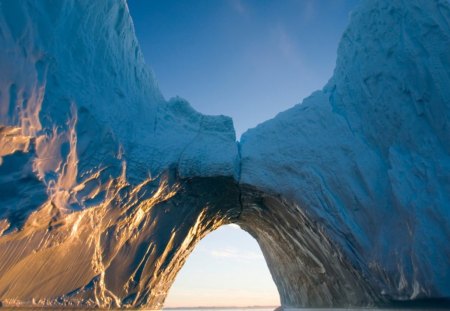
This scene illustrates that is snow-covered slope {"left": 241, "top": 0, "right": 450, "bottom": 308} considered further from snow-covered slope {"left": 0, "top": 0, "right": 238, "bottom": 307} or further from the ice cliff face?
snow-covered slope {"left": 0, "top": 0, "right": 238, "bottom": 307}

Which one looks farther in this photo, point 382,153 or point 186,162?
point 186,162

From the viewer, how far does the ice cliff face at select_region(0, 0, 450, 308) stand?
19.2 ft

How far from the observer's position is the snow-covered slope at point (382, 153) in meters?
6.39

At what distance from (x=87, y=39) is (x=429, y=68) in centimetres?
654

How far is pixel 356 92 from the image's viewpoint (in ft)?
26.7

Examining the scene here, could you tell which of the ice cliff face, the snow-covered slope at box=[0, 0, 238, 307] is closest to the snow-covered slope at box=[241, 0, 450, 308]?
the ice cliff face

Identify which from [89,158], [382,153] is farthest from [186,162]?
[382,153]

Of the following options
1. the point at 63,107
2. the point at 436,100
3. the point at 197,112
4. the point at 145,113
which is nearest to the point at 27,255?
the point at 63,107

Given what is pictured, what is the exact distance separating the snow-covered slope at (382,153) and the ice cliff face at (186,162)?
0.09 feet

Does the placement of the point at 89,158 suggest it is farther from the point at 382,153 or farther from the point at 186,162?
the point at 382,153

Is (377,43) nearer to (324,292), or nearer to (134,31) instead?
(134,31)

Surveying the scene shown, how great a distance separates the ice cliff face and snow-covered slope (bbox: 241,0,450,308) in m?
0.03

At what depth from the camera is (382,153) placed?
24.3 ft

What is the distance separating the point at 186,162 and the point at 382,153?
4196mm
